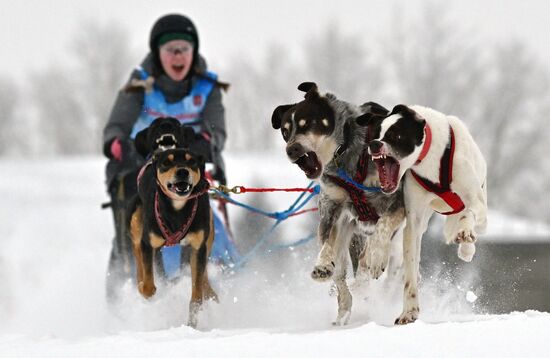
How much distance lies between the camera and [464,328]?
325 centimetres

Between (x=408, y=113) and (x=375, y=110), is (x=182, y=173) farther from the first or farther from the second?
(x=408, y=113)

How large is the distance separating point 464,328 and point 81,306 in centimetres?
418

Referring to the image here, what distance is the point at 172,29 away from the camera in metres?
6.07

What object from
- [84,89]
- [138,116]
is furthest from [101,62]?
[138,116]

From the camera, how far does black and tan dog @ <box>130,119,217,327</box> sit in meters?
4.70

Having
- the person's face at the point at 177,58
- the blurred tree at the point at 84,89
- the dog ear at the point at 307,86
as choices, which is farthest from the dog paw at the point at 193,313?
the blurred tree at the point at 84,89

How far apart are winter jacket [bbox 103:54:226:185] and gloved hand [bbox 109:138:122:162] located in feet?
0.29

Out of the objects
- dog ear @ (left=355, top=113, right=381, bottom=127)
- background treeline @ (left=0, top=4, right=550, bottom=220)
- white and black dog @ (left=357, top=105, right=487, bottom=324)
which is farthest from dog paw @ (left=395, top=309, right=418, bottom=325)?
background treeline @ (left=0, top=4, right=550, bottom=220)

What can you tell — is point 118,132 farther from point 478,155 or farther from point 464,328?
point 464,328

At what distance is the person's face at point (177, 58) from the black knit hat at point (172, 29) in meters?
0.07

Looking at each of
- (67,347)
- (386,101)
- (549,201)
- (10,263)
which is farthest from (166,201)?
(549,201)

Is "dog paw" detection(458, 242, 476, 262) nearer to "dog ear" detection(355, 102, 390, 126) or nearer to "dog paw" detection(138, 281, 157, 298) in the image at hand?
"dog ear" detection(355, 102, 390, 126)

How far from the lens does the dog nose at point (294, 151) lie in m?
3.89

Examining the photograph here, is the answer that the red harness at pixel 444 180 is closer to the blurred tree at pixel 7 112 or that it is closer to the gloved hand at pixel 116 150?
the gloved hand at pixel 116 150
